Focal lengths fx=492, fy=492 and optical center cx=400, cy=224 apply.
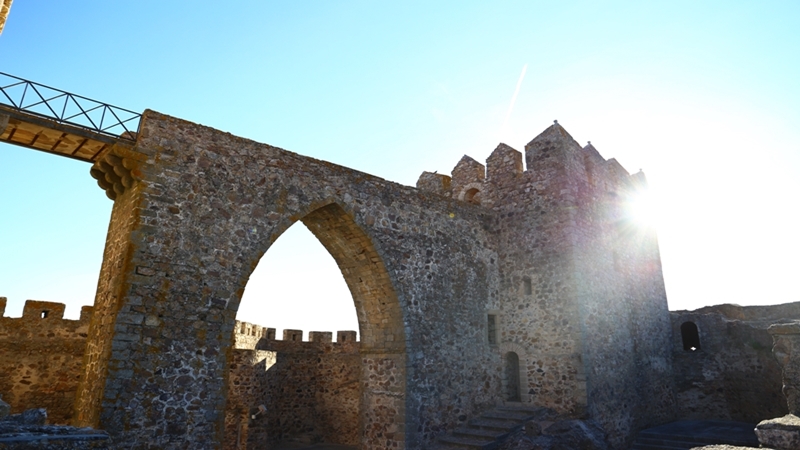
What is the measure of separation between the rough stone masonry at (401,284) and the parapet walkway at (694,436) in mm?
454

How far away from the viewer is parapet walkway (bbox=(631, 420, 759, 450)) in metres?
12.3

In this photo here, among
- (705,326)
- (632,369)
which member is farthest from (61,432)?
(705,326)

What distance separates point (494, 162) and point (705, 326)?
32.3 ft

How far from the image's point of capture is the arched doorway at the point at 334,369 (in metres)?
11.1

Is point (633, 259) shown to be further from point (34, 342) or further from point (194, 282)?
point (34, 342)

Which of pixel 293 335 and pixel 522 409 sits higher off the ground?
pixel 293 335

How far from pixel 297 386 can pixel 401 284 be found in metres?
8.46

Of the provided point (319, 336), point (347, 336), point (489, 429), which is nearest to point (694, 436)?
point (489, 429)

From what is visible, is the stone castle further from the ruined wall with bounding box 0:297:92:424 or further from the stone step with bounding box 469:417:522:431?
the stone step with bounding box 469:417:522:431

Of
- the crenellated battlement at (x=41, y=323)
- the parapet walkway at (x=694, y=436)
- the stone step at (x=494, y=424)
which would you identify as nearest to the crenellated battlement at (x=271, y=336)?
the crenellated battlement at (x=41, y=323)

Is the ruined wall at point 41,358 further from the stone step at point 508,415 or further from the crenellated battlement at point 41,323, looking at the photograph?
the stone step at point 508,415

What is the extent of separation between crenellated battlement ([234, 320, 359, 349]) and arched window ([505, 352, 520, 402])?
277 inches

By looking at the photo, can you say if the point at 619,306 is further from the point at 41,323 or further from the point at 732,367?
the point at 41,323

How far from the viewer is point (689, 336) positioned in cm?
1853
